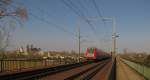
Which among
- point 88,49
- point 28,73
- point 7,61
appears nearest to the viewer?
point 28,73

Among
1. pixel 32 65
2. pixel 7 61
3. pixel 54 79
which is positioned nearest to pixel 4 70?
pixel 7 61

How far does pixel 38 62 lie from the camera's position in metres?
31.7

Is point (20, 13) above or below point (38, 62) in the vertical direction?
above

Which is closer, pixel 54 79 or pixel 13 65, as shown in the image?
pixel 54 79

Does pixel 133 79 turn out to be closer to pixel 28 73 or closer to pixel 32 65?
pixel 28 73

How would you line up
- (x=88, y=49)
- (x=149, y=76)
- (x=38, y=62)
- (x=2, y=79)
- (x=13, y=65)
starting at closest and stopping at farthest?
(x=2, y=79) < (x=149, y=76) < (x=13, y=65) < (x=38, y=62) < (x=88, y=49)

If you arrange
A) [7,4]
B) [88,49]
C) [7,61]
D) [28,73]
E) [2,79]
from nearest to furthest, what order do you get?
[2,79], [28,73], [7,61], [7,4], [88,49]

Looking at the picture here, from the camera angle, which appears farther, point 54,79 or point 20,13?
point 20,13

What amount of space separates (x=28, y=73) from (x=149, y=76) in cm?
1007

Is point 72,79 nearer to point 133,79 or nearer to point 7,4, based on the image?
point 133,79

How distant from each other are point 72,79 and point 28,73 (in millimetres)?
4374

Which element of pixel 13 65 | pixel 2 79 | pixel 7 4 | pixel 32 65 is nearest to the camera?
pixel 2 79

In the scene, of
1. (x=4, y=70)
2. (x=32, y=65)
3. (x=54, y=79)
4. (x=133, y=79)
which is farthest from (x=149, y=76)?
(x=32, y=65)

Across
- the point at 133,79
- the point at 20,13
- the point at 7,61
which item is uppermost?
the point at 20,13
